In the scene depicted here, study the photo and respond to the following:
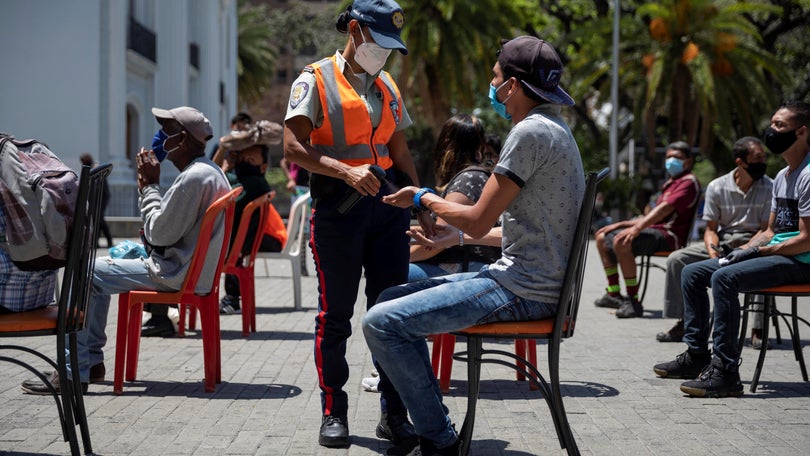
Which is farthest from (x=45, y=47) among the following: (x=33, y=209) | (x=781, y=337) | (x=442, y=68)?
(x=33, y=209)

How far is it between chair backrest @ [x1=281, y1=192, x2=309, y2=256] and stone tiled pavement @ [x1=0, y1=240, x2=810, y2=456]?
2.45 m

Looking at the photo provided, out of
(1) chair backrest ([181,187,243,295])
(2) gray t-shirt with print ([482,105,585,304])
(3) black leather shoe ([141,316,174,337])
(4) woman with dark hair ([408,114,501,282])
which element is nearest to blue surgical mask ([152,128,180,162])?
(1) chair backrest ([181,187,243,295])

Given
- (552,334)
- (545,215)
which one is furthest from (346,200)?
(552,334)

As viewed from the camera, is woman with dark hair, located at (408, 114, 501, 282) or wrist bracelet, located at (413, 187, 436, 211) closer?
wrist bracelet, located at (413, 187, 436, 211)

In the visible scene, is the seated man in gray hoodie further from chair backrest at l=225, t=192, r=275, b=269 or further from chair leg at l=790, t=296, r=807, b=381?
chair leg at l=790, t=296, r=807, b=381

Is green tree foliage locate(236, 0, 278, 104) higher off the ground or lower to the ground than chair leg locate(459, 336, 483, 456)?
higher

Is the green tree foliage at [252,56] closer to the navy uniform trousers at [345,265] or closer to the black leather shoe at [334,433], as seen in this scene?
the navy uniform trousers at [345,265]

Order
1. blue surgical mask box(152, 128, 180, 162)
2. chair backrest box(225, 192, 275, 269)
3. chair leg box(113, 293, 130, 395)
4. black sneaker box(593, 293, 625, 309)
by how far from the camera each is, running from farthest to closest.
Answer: black sneaker box(593, 293, 625, 309)
chair backrest box(225, 192, 275, 269)
blue surgical mask box(152, 128, 180, 162)
chair leg box(113, 293, 130, 395)

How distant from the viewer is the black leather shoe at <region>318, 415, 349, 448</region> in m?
4.85

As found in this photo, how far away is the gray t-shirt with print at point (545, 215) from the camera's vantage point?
413 centimetres

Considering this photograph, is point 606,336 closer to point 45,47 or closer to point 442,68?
point 45,47

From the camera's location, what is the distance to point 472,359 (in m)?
4.23

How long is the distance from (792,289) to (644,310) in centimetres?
508

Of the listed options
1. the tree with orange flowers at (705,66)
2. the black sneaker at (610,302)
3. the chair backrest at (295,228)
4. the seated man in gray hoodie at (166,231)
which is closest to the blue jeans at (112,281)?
the seated man in gray hoodie at (166,231)
